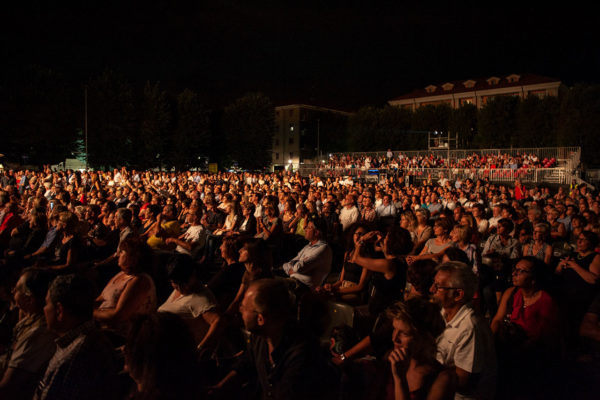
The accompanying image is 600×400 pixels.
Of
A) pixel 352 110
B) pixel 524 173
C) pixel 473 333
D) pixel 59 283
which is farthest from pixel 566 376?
pixel 352 110

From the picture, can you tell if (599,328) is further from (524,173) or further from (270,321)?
(524,173)

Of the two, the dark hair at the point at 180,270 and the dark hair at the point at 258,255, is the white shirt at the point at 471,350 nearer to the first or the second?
the dark hair at the point at 258,255

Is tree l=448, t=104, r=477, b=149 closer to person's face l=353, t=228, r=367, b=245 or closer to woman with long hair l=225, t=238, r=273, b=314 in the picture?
person's face l=353, t=228, r=367, b=245

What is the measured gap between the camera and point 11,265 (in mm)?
4859

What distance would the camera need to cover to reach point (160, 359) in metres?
2.04

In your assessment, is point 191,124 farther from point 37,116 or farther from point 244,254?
point 244,254

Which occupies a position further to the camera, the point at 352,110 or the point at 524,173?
the point at 352,110

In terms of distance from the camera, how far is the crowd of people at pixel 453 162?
73.5ft

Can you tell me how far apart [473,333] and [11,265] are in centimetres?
495

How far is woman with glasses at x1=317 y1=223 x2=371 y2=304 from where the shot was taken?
4.45 meters

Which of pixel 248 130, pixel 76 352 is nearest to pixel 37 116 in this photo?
pixel 248 130

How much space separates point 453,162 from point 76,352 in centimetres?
2679

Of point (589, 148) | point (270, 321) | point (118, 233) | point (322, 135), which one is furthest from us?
point (322, 135)

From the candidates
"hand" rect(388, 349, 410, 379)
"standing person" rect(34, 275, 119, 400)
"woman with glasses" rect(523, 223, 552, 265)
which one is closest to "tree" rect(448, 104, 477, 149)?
"woman with glasses" rect(523, 223, 552, 265)
